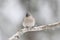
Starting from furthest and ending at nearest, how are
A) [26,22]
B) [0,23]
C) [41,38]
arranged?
[0,23], [41,38], [26,22]

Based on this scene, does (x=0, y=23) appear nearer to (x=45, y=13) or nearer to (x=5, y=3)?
(x=5, y=3)

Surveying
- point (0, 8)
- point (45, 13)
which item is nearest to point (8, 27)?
point (0, 8)

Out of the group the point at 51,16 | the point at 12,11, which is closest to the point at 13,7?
the point at 12,11

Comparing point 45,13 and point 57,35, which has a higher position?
point 45,13

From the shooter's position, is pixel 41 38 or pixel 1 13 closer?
pixel 41 38

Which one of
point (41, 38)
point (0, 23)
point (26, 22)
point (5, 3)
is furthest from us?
point (5, 3)

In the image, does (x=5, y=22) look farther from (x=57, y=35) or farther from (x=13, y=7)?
(x=57, y=35)

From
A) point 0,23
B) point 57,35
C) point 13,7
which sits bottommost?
point 57,35
